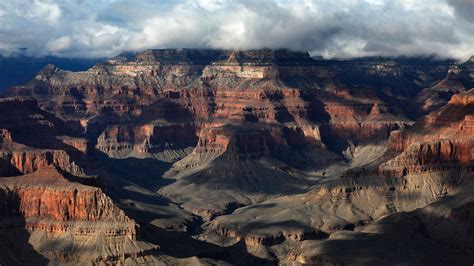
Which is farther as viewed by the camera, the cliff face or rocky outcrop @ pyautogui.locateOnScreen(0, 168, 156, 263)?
the cliff face

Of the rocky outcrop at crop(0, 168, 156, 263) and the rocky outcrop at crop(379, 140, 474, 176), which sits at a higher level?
the rocky outcrop at crop(379, 140, 474, 176)

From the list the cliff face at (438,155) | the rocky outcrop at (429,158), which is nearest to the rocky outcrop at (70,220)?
the rocky outcrop at (429,158)

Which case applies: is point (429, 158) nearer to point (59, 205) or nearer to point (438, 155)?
point (438, 155)

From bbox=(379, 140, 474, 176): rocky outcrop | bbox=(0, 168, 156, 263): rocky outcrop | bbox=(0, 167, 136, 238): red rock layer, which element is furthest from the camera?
bbox=(379, 140, 474, 176): rocky outcrop

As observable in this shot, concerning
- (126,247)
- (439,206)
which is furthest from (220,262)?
(439,206)

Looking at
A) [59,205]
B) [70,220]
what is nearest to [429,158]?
[70,220]

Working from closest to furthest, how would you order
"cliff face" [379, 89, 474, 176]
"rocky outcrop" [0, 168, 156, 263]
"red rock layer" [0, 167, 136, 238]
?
"rocky outcrop" [0, 168, 156, 263] → "red rock layer" [0, 167, 136, 238] → "cliff face" [379, 89, 474, 176]

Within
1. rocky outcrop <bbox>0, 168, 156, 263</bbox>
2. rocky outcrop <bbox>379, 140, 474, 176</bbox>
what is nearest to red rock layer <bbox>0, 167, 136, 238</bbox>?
rocky outcrop <bbox>0, 168, 156, 263</bbox>

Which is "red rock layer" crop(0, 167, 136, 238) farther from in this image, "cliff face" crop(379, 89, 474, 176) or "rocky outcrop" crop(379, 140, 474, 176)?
"cliff face" crop(379, 89, 474, 176)

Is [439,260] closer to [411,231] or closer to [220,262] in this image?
[411,231]

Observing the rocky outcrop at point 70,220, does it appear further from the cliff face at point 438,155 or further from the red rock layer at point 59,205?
the cliff face at point 438,155

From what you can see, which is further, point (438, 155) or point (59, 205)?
point (438, 155)
